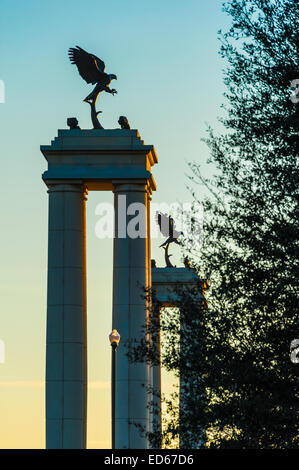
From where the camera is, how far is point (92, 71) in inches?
1762

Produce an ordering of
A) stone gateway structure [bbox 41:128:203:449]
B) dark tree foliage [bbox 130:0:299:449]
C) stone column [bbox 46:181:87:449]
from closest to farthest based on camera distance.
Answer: dark tree foliage [bbox 130:0:299:449] < stone column [bbox 46:181:87:449] < stone gateway structure [bbox 41:128:203:449]

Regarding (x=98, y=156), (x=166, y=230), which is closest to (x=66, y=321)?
(x=98, y=156)

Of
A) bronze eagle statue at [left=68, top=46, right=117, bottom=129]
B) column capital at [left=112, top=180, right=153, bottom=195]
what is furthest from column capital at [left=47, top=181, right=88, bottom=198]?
bronze eagle statue at [left=68, top=46, right=117, bottom=129]

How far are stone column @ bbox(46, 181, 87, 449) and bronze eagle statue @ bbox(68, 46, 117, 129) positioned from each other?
4.38 m

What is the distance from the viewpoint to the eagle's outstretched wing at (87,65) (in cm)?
4478

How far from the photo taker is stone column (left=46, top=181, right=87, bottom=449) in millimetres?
40875

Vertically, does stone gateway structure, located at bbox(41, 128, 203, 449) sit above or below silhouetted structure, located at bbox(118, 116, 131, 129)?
below

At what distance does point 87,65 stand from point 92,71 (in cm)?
40

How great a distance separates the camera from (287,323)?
18438 millimetres

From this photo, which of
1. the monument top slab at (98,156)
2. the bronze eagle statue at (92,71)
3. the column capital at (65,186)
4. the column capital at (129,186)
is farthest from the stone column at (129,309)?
the bronze eagle statue at (92,71)

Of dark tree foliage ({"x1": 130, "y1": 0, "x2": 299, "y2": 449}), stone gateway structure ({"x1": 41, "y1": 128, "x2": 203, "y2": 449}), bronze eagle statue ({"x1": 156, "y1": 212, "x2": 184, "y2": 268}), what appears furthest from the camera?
bronze eagle statue ({"x1": 156, "y1": 212, "x2": 184, "y2": 268})

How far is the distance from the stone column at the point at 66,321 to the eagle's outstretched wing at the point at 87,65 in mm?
4935

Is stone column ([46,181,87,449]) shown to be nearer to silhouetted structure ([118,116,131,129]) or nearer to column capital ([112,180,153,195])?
column capital ([112,180,153,195])

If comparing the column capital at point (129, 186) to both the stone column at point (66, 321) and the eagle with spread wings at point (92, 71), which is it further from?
the eagle with spread wings at point (92, 71)
